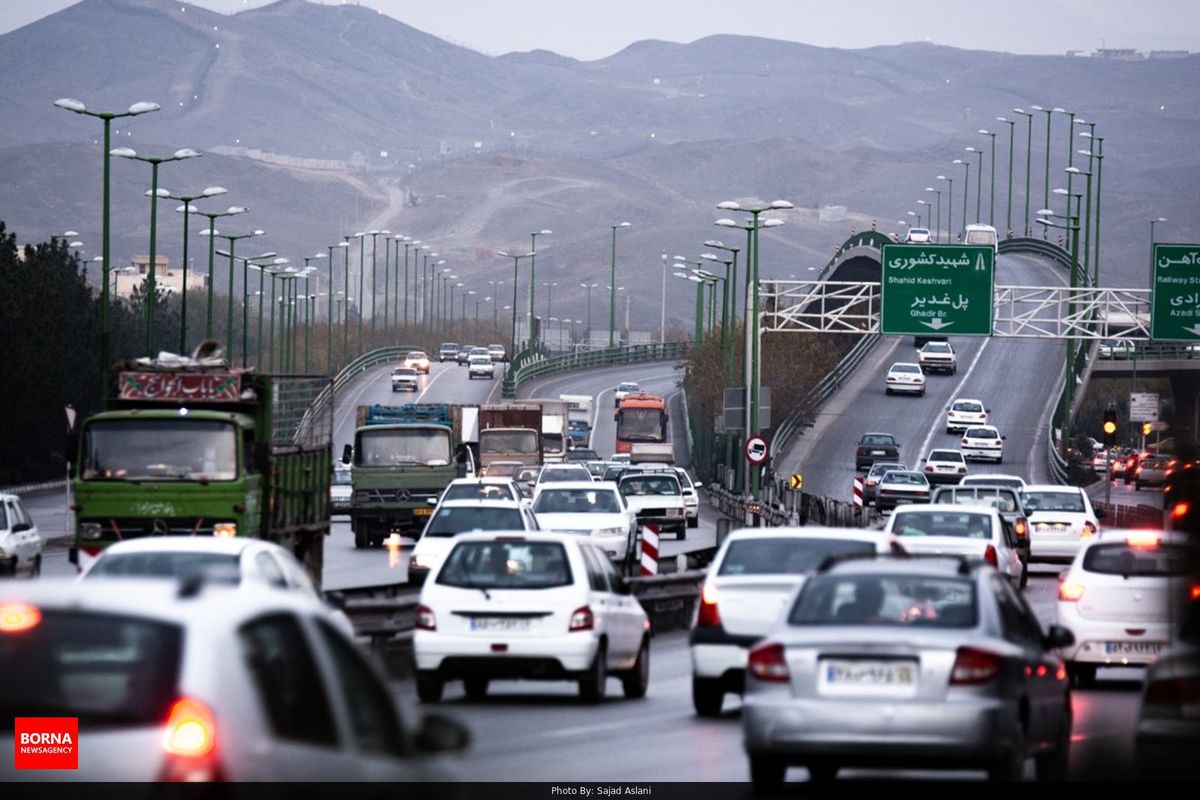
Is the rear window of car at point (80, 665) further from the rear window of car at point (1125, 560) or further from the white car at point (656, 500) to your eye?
the white car at point (656, 500)

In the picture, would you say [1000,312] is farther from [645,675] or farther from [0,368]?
[645,675]

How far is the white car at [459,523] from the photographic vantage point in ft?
101

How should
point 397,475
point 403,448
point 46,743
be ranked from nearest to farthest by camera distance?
1. point 46,743
2. point 397,475
3. point 403,448

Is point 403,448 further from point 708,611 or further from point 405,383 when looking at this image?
point 405,383

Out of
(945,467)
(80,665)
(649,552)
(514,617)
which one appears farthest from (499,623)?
(945,467)

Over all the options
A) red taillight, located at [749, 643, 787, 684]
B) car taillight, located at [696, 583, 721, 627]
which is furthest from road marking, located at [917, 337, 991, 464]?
red taillight, located at [749, 643, 787, 684]

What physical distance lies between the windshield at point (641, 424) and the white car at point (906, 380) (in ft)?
52.5

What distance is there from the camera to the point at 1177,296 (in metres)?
63.3

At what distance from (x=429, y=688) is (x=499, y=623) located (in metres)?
0.85

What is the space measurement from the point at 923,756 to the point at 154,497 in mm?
15621

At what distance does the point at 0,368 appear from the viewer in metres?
72.7

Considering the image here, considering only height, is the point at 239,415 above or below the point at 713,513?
above

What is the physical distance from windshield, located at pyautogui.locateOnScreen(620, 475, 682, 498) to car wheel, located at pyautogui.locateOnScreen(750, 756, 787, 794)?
4041cm

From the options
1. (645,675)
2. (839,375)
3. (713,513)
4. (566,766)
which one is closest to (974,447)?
(713,513)
